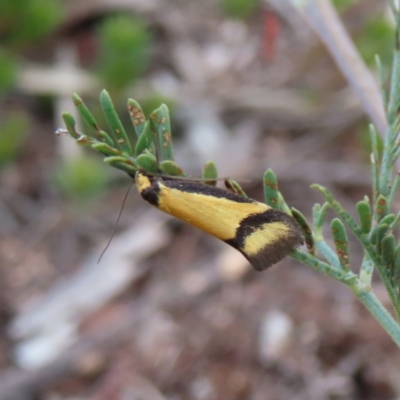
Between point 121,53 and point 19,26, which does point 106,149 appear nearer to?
point 121,53

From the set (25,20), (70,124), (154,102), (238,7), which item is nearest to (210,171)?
(70,124)

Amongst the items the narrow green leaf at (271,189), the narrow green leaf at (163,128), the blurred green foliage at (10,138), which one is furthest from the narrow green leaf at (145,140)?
the blurred green foliage at (10,138)

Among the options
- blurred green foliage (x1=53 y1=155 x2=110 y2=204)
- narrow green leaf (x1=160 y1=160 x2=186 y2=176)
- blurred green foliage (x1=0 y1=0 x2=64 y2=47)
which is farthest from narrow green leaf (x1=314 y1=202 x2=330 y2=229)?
blurred green foliage (x1=0 y1=0 x2=64 y2=47)

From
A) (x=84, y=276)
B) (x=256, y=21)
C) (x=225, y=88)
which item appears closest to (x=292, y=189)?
(x=225, y=88)

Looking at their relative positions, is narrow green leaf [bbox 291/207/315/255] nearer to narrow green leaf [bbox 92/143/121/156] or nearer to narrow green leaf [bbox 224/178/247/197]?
narrow green leaf [bbox 224/178/247/197]

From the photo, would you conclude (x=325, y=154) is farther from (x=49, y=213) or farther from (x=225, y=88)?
(x=49, y=213)
